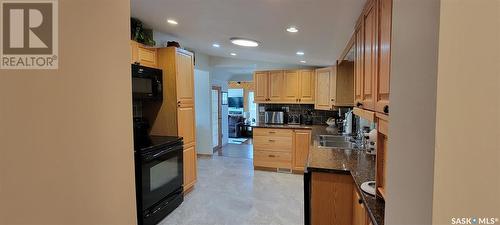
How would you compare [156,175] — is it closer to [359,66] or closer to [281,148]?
[359,66]

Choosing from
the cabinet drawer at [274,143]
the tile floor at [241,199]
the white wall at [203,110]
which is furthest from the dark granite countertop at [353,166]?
the white wall at [203,110]

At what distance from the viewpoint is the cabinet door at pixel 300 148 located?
4.79 m

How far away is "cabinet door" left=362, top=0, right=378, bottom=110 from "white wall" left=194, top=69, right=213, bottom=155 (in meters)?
4.41

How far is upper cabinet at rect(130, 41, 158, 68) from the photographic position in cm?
299

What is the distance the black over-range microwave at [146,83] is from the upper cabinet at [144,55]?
0.14 m

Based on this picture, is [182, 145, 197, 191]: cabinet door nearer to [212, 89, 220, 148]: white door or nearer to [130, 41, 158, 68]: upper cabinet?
[130, 41, 158, 68]: upper cabinet

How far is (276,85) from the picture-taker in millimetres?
5387

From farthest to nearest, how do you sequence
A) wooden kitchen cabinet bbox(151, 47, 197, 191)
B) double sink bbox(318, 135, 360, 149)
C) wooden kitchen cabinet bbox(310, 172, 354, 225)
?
double sink bbox(318, 135, 360, 149)
wooden kitchen cabinet bbox(151, 47, 197, 191)
wooden kitchen cabinet bbox(310, 172, 354, 225)

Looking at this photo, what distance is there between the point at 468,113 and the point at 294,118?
520 centimetres

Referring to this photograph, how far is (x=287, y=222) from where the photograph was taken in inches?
117

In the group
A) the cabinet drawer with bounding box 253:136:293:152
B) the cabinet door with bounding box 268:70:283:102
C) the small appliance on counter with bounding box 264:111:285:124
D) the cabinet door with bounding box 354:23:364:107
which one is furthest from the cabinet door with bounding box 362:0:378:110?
the small appliance on counter with bounding box 264:111:285:124

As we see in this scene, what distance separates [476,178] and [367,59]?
1338mm

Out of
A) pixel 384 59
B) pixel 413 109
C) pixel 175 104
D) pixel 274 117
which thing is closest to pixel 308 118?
pixel 274 117

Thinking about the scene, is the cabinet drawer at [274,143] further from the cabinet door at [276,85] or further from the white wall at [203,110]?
the white wall at [203,110]
